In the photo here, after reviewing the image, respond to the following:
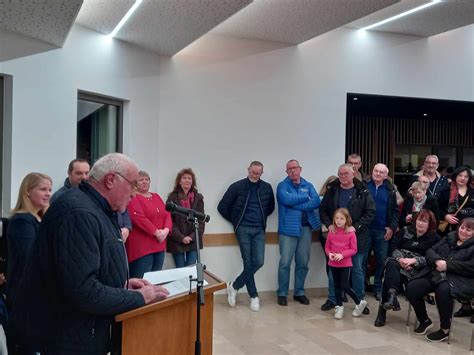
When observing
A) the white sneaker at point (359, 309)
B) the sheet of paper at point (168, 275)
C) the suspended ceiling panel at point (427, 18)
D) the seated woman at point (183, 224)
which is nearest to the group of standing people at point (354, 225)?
the white sneaker at point (359, 309)

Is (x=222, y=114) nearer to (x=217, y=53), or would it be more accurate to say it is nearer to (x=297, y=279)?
(x=217, y=53)

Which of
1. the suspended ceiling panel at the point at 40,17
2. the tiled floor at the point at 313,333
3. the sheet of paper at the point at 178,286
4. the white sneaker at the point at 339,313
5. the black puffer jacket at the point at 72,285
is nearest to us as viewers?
the black puffer jacket at the point at 72,285

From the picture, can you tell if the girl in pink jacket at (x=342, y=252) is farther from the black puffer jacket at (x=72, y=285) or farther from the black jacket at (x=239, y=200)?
the black puffer jacket at (x=72, y=285)

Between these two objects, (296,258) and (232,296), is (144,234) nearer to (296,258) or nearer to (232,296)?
(232,296)

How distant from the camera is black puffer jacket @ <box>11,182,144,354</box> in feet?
6.33

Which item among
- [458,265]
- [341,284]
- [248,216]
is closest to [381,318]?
[341,284]

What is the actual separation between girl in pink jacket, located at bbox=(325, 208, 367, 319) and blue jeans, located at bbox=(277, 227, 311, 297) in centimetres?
59

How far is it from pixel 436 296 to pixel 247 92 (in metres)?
3.19

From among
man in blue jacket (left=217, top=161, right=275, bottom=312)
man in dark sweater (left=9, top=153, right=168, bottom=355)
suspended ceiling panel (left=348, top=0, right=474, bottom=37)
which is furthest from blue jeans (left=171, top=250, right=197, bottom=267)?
suspended ceiling panel (left=348, top=0, right=474, bottom=37)

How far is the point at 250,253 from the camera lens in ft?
19.6

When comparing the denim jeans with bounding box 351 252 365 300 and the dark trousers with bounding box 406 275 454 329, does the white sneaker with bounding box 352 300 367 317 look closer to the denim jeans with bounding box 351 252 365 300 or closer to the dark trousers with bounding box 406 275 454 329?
the denim jeans with bounding box 351 252 365 300

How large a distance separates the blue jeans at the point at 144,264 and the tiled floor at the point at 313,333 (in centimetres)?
89

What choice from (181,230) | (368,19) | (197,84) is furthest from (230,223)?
(368,19)

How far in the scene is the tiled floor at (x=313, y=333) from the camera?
446 cm
